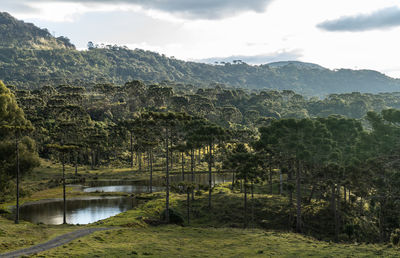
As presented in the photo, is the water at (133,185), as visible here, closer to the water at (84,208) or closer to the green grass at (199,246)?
the water at (84,208)

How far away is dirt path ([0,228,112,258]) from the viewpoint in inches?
1308

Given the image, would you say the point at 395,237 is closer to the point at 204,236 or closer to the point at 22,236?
the point at 204,236

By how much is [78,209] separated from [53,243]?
142 ft

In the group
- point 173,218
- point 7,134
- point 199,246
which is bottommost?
point 173,218

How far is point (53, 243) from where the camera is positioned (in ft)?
128

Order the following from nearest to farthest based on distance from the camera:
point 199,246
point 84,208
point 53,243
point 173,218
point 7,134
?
point 53,243 → point 199,246 → point 173,218 → point 7,134 → point 84,208

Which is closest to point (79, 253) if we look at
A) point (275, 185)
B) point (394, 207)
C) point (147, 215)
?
point (147, 215)

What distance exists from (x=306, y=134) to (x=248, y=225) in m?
23.2

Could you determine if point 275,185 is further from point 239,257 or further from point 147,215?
point 239,257

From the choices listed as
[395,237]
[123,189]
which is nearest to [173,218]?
[395,237]

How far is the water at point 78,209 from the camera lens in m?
70.0

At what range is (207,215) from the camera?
6931 centimetres

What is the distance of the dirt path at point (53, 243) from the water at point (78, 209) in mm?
22245

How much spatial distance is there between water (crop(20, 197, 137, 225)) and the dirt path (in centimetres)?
2225
